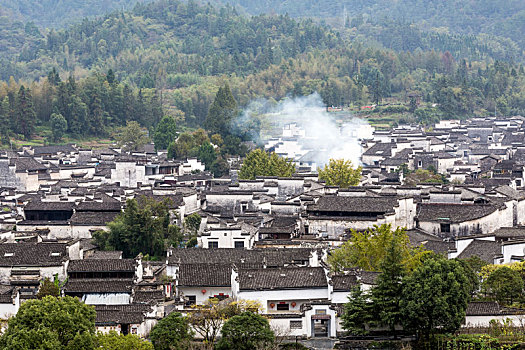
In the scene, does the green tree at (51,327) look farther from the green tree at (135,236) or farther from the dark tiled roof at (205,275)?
the green tree at (135,236)

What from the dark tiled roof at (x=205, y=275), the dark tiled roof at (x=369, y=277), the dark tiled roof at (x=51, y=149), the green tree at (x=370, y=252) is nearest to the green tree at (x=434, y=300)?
the dark tiled roof at (x=369, y=277)

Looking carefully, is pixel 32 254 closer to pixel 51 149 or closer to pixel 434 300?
pixel 434 300

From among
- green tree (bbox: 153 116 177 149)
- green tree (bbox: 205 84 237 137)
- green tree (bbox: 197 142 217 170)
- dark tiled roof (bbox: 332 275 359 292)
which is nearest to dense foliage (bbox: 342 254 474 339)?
dark tiled roof (bbox: 332 275 359 292)

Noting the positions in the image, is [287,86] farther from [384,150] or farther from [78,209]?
[78,209]

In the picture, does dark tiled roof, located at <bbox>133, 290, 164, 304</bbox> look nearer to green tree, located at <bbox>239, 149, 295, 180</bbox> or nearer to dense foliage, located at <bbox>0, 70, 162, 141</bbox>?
green tree, located at <bbox>239, 149, 295, 180</bbox>

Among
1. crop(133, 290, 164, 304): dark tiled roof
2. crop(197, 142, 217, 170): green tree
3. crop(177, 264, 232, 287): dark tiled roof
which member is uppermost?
crop(197, 142, 217, 170): green tree

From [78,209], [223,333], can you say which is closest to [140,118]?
[78,209]
